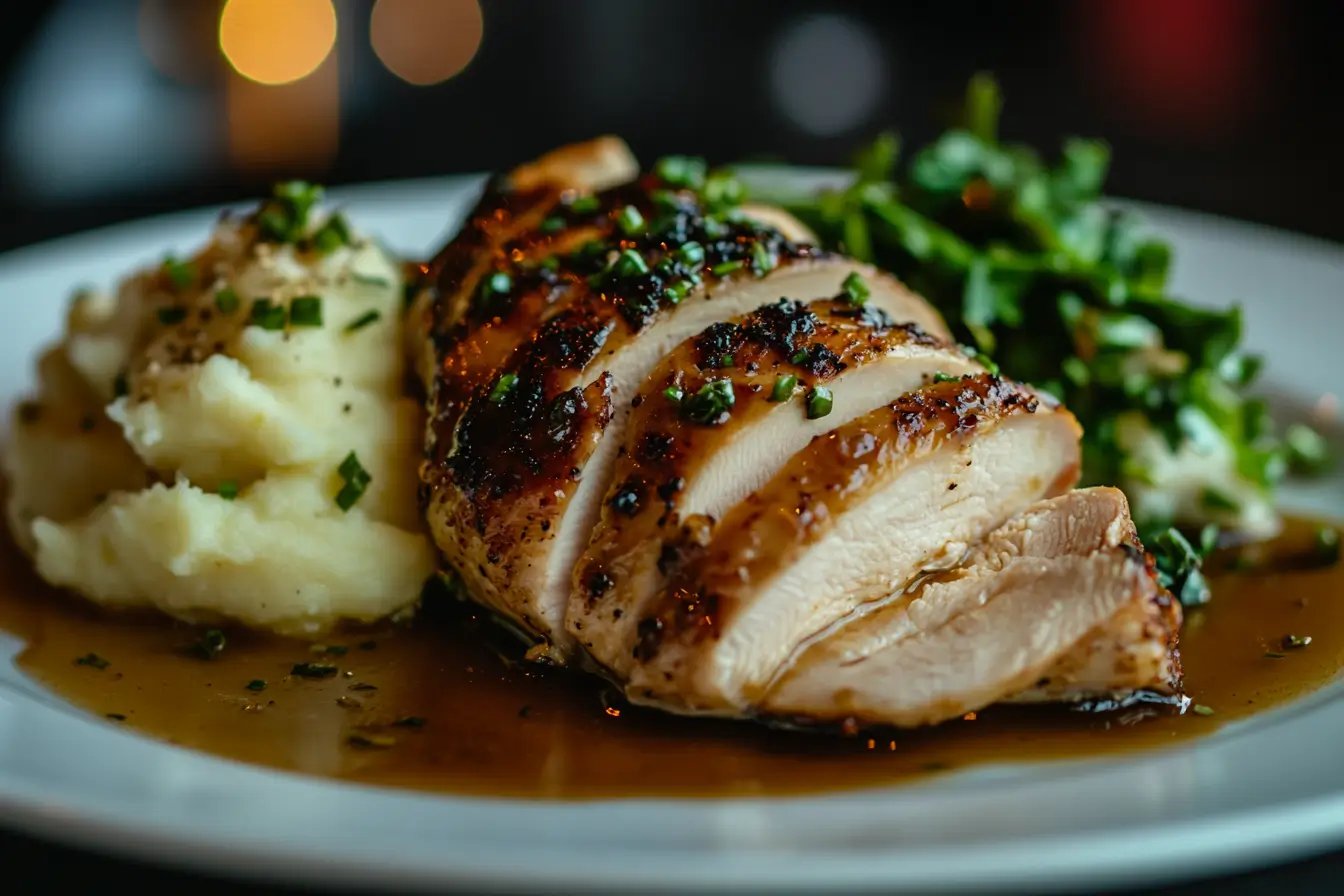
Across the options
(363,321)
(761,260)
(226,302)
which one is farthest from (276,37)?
(761,260)

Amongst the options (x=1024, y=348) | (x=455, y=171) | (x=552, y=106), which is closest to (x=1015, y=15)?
(x=552, y=106)

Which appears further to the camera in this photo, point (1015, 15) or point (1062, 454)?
point (1015, 15)

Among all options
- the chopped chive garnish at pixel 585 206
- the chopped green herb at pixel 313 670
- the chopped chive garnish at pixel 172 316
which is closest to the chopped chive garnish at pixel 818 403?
the chopped chive garnish at pixel 585 206

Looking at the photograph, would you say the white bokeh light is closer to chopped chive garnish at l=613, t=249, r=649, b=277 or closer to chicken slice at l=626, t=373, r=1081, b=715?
chopped chive garnish at l=613, t=249, r=649, b=277

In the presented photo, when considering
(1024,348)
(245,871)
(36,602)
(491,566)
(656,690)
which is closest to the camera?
(245,871)

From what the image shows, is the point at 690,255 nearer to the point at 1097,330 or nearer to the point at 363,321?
the point at 363,321

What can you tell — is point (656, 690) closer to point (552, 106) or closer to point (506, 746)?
point (506, 746)
